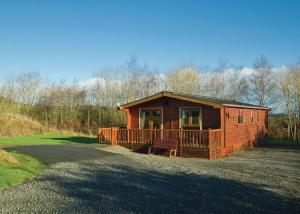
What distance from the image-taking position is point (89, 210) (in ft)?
23.6

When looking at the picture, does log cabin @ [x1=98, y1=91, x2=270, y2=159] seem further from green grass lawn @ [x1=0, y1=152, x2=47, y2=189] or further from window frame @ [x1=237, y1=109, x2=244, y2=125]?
green grass lawn @ [x1=0, y1=152, x2=47, y2=189]

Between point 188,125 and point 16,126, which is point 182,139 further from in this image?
point 16,126

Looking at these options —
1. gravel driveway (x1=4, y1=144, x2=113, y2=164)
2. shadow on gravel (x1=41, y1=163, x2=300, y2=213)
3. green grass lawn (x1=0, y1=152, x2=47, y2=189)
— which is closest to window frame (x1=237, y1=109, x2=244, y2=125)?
gravel driveway (x1=4, y1=144, x2=113, y2=164)

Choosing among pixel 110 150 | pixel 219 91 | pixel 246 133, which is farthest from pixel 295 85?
pixel 110 150

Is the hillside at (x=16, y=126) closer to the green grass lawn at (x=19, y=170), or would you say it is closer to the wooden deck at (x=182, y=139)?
the wooden deck at (x=182, y=139)

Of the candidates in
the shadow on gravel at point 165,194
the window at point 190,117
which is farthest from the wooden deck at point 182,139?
the shadow on gravel at point 165,194

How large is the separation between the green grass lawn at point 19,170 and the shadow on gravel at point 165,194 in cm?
107

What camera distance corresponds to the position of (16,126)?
32688 mm

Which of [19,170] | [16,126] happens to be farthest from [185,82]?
[19,170]

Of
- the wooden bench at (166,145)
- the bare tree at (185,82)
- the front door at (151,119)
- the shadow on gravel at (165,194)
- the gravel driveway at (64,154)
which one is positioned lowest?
the shadow on gravel at (165,194)

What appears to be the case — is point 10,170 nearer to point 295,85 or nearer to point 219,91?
point 295,85

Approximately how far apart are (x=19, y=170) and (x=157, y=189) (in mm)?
5423

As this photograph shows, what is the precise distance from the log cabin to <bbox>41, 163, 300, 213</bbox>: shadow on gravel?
591cm

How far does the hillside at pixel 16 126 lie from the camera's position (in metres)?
30.3
